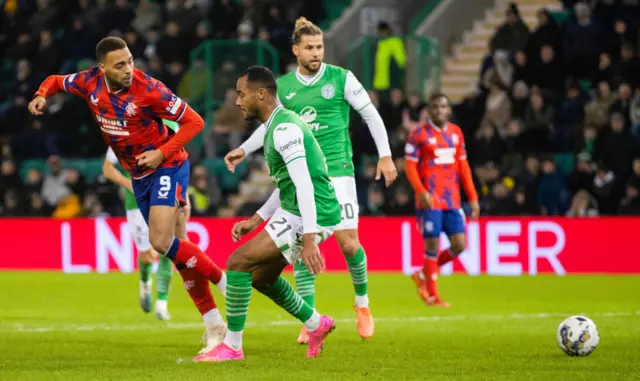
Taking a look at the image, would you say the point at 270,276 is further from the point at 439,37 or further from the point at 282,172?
the point at 439,37

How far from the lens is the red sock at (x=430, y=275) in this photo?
13.0 metres

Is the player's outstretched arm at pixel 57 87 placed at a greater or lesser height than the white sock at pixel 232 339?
greater

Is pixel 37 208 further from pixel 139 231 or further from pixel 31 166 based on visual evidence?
pixel 139 231

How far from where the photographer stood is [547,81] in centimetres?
1958

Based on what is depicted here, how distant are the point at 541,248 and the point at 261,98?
10.0m

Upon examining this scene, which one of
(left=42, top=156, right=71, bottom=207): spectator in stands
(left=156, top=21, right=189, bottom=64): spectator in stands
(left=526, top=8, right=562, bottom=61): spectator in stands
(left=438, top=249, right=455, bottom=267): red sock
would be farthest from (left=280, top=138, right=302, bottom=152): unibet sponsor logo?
(left=156, top=21, right=189, bottom=64): spectator in stands

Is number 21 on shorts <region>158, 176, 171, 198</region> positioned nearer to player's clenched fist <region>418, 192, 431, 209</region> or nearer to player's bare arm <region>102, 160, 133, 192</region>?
player's bare arm <region>102, 160, 133, 192</region>

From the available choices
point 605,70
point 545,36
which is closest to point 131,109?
point 605,70

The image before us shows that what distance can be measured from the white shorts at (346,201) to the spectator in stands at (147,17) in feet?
50.4

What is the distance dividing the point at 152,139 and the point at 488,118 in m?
11.0

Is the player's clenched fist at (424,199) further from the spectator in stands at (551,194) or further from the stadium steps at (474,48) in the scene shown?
the stadium steps at (474,48)

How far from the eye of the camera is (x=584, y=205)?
1781cm

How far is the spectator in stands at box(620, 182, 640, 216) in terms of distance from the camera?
1733 centimetres

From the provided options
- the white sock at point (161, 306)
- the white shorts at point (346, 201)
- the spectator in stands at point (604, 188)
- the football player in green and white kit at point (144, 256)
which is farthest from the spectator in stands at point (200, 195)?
the white shorts at point (346, 201)
